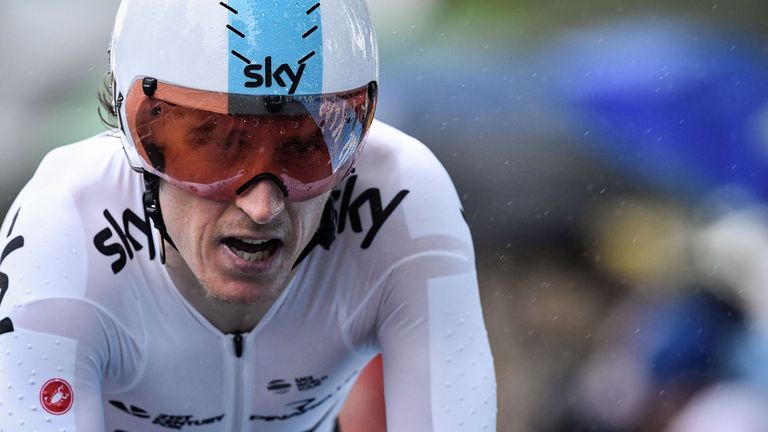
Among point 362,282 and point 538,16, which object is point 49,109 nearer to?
point 538,16

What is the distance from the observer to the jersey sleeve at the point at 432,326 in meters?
2.92

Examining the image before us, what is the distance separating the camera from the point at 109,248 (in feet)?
9.59

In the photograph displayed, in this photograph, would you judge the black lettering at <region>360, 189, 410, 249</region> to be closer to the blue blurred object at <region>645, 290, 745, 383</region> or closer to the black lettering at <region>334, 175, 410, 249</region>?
the black lettering at <region>334, 175, 410, 249</region>

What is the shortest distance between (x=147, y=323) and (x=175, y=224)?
32cm

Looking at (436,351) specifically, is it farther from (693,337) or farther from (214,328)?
(693,337)

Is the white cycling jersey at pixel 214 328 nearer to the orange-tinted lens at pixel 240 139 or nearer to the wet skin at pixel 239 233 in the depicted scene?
the wet skin at pixel 239 233

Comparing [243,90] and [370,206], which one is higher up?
[243,90]

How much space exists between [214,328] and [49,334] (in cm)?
46

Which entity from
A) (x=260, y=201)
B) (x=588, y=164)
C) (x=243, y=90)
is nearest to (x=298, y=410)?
(x=260, y=201)

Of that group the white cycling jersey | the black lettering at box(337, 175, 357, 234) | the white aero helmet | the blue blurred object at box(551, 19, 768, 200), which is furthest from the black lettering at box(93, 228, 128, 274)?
the blue blurred object at box(551, 19, 768, 200)

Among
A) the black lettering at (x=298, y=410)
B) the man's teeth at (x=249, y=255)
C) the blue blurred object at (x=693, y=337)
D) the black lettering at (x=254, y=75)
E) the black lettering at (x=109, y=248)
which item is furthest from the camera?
the blue blurred object at (x=693, y=337)

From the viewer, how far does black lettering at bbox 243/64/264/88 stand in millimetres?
2529

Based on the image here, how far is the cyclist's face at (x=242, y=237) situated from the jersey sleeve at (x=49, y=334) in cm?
27

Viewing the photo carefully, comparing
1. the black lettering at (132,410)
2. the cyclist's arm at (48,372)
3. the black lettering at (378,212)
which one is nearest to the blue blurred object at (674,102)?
the black lettering at (378,212)
